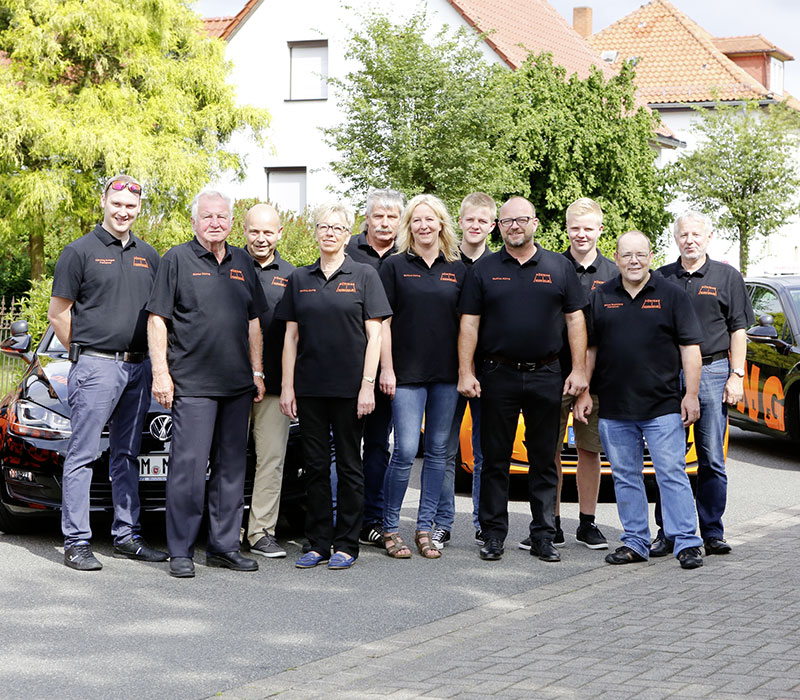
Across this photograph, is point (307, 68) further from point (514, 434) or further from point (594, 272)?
point (514, 434)

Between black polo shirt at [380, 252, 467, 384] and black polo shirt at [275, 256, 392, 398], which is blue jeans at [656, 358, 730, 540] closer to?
black polo shirt at [380, 252, 467, 384]

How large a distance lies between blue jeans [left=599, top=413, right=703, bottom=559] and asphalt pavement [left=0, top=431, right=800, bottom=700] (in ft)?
0.82

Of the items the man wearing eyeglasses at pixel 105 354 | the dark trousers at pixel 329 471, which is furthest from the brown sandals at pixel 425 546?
the man wearing eyeglasses at pixel 105 354

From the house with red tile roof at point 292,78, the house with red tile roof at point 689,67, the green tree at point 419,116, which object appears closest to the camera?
the green tree at point 419,116

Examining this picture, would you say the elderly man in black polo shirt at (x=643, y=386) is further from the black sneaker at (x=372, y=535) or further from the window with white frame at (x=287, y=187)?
the window with white frame at (x=287, y=187)

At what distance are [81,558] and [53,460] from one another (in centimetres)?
68

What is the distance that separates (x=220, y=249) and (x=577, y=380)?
2288mm

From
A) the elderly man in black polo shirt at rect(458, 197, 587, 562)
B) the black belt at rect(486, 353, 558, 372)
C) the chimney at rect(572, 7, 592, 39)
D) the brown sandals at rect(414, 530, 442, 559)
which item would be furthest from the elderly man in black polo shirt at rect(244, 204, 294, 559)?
the chimney at rect(572, 7, 592, 39)

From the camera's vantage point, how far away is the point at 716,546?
307 inches

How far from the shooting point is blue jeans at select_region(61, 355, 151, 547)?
721 cm

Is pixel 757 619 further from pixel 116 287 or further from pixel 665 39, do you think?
pixel 665 39

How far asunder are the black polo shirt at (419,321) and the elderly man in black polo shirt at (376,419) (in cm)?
28

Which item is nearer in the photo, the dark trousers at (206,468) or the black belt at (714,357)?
the dark trousers at (206,468)

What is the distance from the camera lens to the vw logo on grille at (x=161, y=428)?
7.54 metres
